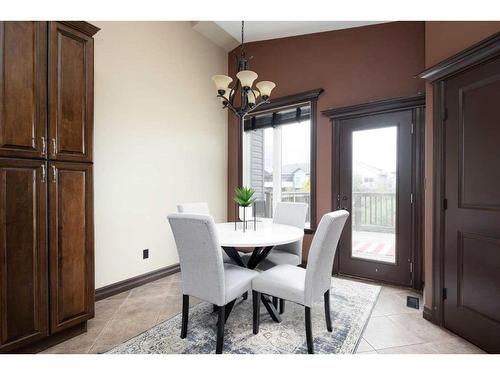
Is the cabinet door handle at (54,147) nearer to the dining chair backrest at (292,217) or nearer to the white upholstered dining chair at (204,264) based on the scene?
the white upholstered dining chair at (204,264)

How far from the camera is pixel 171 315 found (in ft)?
7.61

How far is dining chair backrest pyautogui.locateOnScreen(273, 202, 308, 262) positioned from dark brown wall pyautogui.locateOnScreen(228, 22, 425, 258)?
75 centimetres

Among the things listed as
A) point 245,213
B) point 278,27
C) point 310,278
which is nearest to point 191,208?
point 245,213

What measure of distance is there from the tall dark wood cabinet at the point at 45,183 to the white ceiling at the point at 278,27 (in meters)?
2.25

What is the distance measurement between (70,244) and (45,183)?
475 millimetres

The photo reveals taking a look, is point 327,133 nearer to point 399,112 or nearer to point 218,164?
point 399,112

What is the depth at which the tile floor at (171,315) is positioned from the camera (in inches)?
72.7

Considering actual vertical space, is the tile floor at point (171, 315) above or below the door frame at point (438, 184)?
below

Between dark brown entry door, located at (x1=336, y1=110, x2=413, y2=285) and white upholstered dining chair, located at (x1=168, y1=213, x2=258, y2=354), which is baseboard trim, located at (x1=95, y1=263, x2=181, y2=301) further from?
dark brown entry door, located at (x1=336, y1=110, x2=413, y2=285)

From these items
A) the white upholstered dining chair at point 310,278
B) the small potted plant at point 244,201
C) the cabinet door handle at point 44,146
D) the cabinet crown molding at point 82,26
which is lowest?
the white upholstered dining chair at point 310,278

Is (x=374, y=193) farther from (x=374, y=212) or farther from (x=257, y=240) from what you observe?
(x=257, y=240)

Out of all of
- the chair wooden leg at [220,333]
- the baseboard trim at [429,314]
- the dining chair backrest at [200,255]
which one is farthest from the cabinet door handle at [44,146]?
the baseboard trim at [429,314]

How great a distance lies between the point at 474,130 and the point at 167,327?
281 cm

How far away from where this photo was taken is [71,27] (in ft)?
6.10
